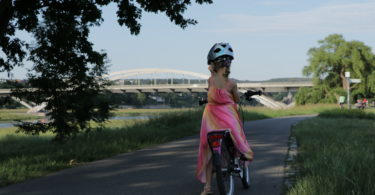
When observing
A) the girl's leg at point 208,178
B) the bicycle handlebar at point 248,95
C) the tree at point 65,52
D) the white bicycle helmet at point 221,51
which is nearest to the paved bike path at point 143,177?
the girl's leg at point 208,178

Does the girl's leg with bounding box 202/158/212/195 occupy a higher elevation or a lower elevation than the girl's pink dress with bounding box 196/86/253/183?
lower

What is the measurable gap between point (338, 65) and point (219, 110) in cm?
6598

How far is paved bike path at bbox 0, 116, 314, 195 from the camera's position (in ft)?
18.2

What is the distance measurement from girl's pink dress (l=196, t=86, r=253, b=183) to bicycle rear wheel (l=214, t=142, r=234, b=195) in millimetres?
169

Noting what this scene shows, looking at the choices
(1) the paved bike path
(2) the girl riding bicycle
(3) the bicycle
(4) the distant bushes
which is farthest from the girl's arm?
(4) the distant bushes

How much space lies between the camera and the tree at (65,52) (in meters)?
10.2

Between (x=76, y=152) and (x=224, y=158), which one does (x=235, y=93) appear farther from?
(x=76, y=152)

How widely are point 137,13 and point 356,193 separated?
25.2 feet

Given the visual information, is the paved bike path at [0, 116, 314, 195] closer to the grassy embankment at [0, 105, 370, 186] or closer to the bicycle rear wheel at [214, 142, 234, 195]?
the grassy embankment at [0, 105, 370, 186]

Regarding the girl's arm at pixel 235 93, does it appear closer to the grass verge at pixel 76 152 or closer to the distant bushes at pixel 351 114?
the grass verge at pixel 76 152

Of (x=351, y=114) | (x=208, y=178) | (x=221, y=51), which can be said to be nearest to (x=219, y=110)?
(x=221, y=51)

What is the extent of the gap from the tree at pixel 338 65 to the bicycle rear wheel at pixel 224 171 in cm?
6262

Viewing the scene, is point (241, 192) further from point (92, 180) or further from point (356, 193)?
point (92, 180)

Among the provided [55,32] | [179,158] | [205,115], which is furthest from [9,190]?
[55,32]
